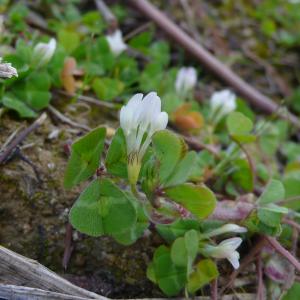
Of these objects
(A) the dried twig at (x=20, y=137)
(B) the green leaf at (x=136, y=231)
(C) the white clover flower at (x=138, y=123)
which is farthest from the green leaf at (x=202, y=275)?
(A) the dried twig at (x=20, y=137)

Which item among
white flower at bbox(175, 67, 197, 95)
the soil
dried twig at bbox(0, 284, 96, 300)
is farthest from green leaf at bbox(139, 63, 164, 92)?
dried twig at bbox(0, 284, 96, 300)

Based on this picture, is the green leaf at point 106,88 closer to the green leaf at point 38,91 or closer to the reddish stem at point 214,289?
the green leaf at point 38,91

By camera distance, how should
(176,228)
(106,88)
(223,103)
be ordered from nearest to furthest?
1. (176,228)
2. (106,88)
3. (223,103)

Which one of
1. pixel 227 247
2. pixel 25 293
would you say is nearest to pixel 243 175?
pixel 227 247

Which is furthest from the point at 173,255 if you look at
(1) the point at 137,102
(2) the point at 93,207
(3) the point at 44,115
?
(3) the point at 44,115

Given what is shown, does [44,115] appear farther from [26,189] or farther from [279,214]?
[279,214]

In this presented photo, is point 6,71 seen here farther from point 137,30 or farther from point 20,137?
point 137,30
